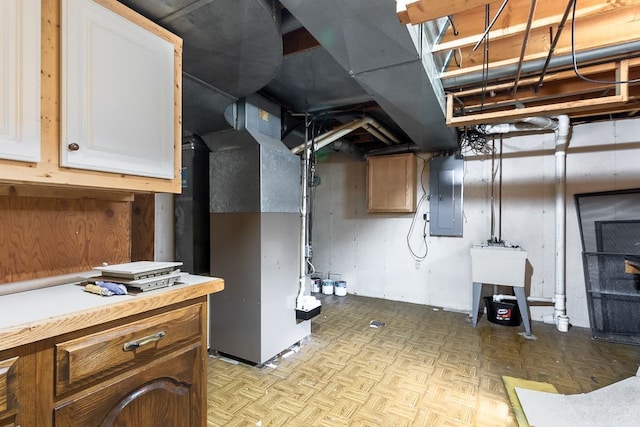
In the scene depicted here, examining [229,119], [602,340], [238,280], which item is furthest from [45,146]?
[602,340]

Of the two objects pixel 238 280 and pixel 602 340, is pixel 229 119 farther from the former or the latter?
pixel 602 340

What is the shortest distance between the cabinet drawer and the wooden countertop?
0.05 meters

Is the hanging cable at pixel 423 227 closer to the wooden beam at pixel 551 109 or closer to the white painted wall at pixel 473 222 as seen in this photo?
the white painted wall at pixel 473 222

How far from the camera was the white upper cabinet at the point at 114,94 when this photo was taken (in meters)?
1.00

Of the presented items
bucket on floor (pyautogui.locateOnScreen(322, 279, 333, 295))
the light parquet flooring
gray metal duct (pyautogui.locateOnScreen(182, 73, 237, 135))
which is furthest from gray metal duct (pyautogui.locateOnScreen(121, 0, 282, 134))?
bucket on floor (pyautogui.locateOnScreen(322, 279, 333, 295))

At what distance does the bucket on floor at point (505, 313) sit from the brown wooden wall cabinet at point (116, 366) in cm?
338

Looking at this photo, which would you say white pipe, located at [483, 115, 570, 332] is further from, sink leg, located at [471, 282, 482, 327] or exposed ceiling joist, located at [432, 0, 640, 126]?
exposed ceiling joist, located at [432, 0, 640, 126]

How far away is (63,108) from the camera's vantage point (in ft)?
3.22

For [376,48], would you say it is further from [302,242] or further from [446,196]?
[446,196]

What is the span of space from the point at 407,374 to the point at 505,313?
1.77 m

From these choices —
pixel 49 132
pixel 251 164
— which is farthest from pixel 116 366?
pixel 251 164

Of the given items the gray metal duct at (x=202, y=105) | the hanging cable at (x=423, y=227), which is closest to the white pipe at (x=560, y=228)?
the hanging cable at (x=423, y=227)

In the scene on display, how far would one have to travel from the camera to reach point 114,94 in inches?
44.1

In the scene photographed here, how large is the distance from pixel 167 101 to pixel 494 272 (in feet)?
11.5
